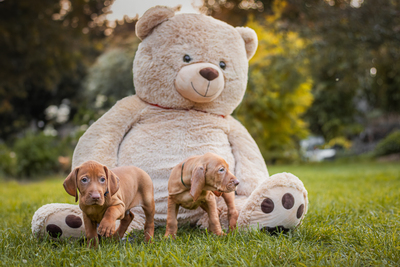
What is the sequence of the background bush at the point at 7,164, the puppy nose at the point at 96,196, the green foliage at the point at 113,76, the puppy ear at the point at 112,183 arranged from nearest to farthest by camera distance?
the puppy nose at the point at 96,196, the puppy ear at the point at 112,183, the green foliage at the point at 113,76, the background bush at the point at 7,164

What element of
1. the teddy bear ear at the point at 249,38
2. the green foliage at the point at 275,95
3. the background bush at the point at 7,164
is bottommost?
the background bush at the point at 7,164

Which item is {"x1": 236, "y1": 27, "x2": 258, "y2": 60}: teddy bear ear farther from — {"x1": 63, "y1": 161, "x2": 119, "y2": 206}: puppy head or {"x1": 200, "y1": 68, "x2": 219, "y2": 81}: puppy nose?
{"x1": 63, "y1": 161, "x2": 119, "y2": 206}: puppy head

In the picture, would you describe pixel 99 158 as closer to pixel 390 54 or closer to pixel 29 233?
pixel 29 233

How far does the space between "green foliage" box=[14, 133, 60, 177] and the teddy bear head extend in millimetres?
7939

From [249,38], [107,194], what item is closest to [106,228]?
[107,194]

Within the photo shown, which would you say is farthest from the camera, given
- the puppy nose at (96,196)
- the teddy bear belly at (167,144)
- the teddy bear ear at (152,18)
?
the teddy bear ear at (152,18)

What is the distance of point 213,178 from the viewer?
1837 millimetres

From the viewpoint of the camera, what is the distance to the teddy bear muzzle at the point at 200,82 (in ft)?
8.04

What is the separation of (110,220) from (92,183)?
0.68 ft

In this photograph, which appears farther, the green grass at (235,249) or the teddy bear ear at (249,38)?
the teddy bear ear at (249,38)

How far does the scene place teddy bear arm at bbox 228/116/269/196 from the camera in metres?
2.54

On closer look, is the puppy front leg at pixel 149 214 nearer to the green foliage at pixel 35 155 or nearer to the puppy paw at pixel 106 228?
the puppy paw at pixel 106 228

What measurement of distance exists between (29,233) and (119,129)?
37.8 inches

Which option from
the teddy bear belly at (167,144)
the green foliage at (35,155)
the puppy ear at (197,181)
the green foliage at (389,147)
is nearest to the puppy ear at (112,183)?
the puppy ear at (197,181)
